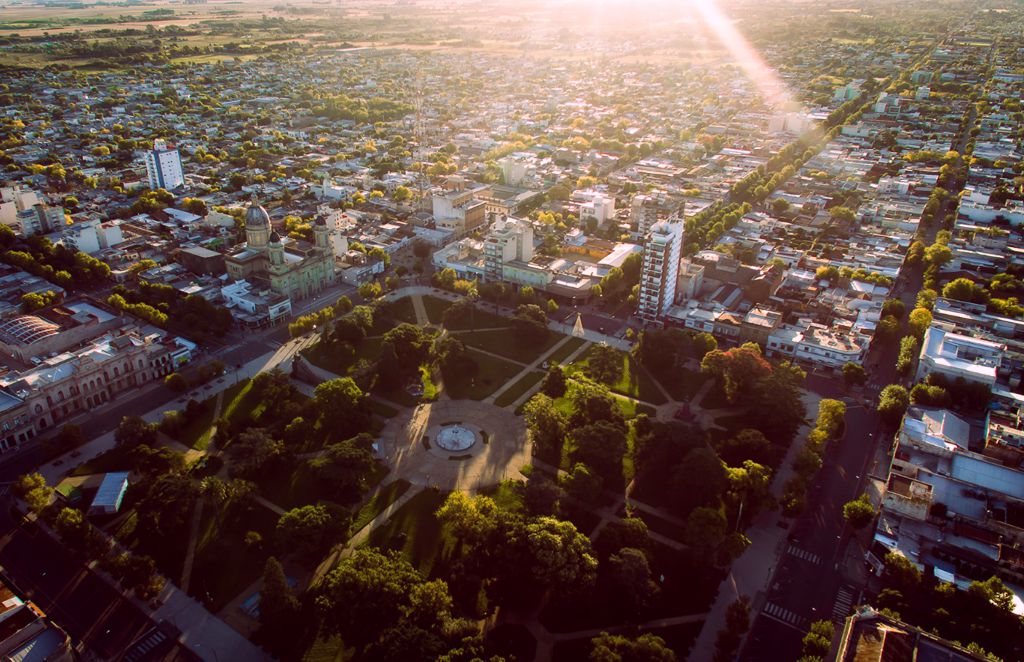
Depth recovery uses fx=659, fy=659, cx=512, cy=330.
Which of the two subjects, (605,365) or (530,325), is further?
(530,325)

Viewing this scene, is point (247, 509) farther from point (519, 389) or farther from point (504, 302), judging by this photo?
point (504, 302)

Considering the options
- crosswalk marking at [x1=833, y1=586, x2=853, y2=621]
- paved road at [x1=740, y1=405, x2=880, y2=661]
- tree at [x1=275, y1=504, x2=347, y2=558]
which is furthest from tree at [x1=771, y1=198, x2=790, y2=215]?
tree at [x1=275, y1=504, x2=347, y2=558]

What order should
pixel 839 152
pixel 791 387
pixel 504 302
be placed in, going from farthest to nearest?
pixel 839 152
pixel 504 302
pixel 791 387

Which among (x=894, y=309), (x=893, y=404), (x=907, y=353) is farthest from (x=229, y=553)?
(x=894, y=309)

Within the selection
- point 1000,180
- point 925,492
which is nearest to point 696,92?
point 1000,180

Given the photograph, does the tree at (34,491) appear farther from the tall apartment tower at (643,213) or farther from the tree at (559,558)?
the tall apartment tower at (643,213)

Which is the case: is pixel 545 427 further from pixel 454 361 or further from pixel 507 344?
pixel 507 344
